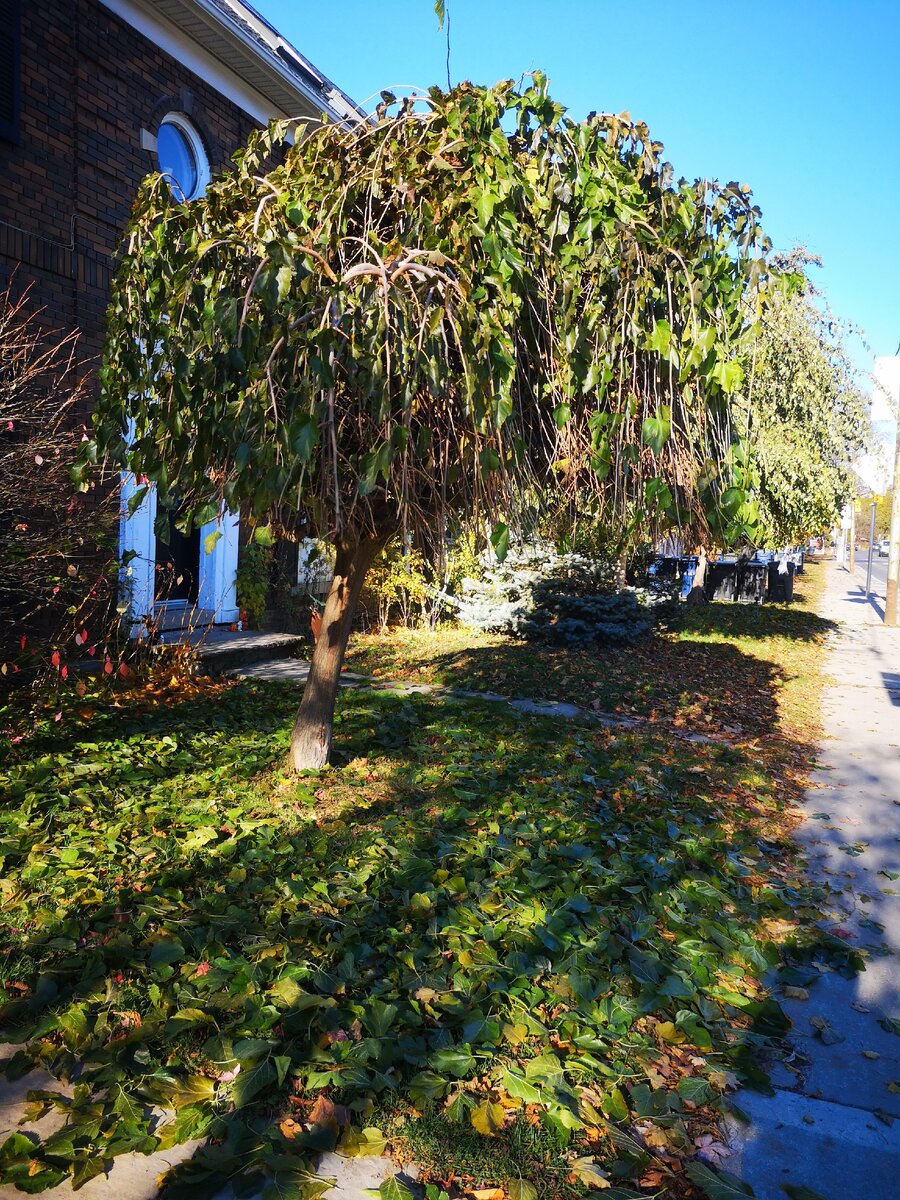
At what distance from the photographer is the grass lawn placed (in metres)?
2.25

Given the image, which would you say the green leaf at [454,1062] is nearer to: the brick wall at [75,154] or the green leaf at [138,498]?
the green leaf at [138,498]

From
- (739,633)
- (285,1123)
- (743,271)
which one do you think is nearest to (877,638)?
(739,633)

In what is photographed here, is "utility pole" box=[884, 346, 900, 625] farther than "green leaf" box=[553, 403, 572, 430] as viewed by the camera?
Yes

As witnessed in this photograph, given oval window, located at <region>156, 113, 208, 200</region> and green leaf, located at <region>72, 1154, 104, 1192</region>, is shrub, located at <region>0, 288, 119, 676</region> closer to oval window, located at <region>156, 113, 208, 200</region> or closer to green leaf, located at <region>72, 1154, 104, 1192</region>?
oval window, located at <region>156, 113, 208, 200</region>

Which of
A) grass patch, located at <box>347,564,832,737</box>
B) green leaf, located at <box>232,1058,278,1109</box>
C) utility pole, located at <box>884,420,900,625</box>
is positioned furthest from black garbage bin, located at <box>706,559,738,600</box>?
green leaf, located at <box>232,1058,278,1109</box>

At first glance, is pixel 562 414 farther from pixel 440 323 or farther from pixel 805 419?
pixel 805 419

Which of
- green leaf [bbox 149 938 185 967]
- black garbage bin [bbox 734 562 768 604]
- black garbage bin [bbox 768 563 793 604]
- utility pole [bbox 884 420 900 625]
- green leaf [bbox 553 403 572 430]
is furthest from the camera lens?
black garbage bin [bbox 734 562 768 604]

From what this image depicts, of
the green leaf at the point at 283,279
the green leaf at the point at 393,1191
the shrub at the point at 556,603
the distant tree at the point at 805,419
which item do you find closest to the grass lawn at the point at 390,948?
the green leaf at the point at 393,1191

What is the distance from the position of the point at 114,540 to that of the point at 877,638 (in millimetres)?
13611

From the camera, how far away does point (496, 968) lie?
Answer: 2.99 meters

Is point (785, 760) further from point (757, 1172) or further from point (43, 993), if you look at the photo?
point (43, 993)

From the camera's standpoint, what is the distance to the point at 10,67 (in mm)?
6465

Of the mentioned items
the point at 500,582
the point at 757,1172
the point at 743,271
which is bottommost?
the point at 757,1172

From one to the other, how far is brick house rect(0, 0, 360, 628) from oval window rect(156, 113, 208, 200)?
1 cm
